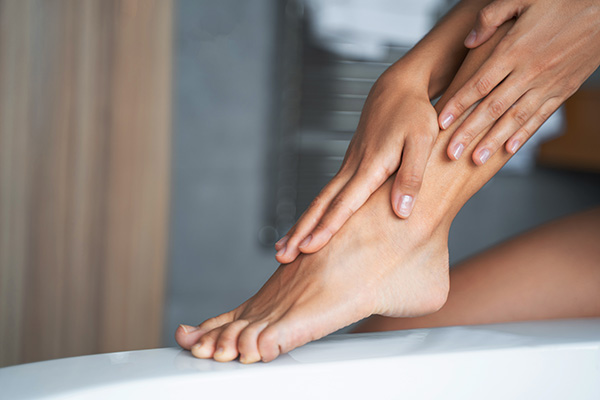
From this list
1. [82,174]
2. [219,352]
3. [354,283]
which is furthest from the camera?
[82,174]

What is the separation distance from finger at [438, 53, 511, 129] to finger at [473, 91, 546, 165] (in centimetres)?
5

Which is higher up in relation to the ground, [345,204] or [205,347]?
[345,204]

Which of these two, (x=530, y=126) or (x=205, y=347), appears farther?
(x=530, y=126)

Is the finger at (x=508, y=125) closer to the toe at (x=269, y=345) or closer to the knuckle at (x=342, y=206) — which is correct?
the knuckle at (x=342, y=206)

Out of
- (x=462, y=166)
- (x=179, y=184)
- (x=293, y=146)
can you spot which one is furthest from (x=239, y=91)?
(x=462, y=166)

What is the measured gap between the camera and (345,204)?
723 millimetres

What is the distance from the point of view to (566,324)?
2.26ft

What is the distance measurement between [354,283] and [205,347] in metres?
0.21

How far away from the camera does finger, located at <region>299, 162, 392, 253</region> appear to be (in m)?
0.71

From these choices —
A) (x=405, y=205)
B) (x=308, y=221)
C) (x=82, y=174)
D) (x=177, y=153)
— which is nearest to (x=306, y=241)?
(x=308, y=221)

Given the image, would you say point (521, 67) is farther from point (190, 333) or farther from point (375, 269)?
point (190, 333)

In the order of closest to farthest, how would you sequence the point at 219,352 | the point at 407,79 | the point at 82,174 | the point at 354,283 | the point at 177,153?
the point at 219,352 < the point at 354,283 < the point at 407,79 < the point at 82,174 < the point at 177,153

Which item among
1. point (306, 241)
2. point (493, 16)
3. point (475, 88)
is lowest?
point (306, 241)

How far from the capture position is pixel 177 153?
7.61ft
